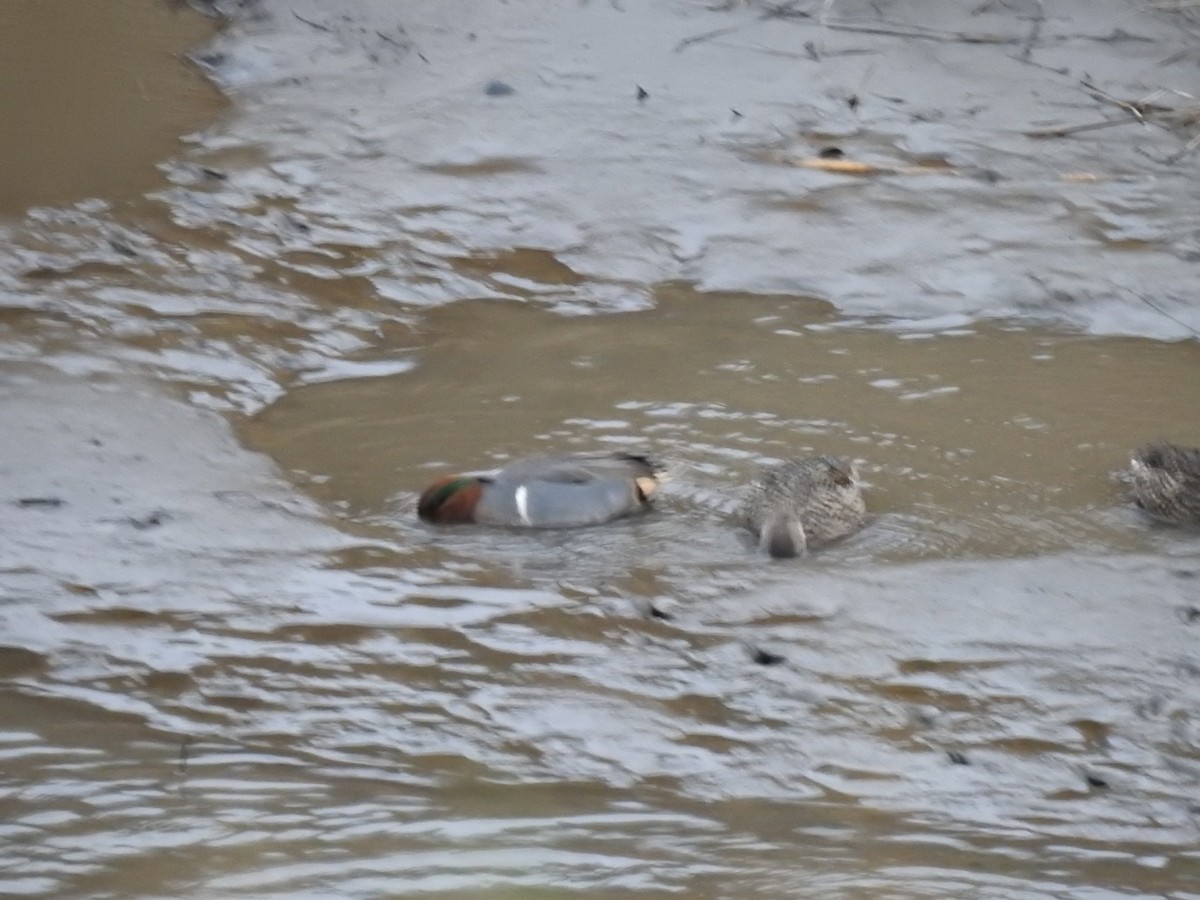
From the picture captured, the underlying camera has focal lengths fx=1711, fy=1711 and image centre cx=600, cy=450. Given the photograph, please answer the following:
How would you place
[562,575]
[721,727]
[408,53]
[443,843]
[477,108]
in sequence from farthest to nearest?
[408,53] → [477,108] → [562,575] → [721,727] → [443,843]

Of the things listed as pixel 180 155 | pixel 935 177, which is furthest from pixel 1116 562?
pixel 180 155

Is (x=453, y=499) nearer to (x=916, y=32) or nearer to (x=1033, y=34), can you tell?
(x=916, y=32)

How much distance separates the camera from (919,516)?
598 centimetres

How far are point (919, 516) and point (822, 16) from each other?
4739 mm

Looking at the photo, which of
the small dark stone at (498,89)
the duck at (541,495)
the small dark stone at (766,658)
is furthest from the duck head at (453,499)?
the small dark stone at (498,89)

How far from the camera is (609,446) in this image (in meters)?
6.50

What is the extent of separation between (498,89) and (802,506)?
4.76 m

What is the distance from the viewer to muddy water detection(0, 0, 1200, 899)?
4.31m

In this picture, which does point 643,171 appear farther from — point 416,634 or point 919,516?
point 416,634

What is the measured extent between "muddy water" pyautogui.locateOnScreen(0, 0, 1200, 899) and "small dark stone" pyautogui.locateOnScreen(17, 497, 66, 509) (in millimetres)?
22

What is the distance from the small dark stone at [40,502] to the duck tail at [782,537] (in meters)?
2.41

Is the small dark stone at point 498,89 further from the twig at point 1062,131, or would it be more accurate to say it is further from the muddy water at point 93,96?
the twig at point 1062,131

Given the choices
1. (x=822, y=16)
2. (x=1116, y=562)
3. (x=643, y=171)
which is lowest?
(x=1116, y=562)

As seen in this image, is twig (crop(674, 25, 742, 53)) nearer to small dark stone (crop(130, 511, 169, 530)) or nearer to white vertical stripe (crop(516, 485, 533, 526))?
white vertical stripe (crop(516, 485, 533, 526))
